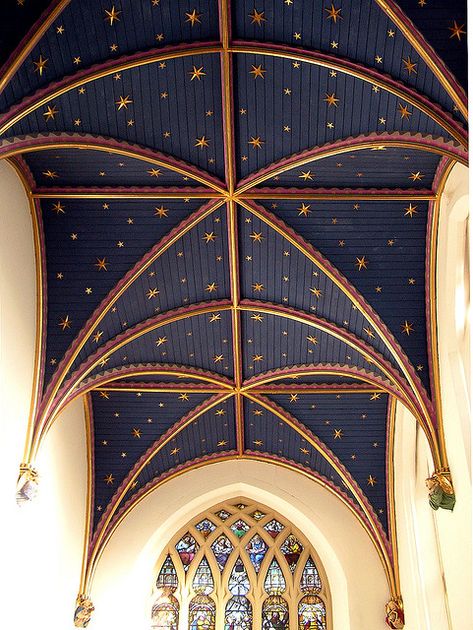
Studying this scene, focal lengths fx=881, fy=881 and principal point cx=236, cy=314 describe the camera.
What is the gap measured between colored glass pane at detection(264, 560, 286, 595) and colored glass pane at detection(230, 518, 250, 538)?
42.7 inches

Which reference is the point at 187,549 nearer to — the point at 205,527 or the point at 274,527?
the point at 205,527

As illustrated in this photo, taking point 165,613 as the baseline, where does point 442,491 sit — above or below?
above

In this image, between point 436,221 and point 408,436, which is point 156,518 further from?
point 436,221

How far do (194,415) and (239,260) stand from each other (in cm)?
470

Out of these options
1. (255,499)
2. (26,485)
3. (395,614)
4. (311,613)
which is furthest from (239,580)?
(26,485)

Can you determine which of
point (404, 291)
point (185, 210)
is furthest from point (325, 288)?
point (185, 210)

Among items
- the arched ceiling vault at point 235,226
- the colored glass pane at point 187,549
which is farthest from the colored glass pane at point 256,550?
the arched ceiling vault at point 235,226

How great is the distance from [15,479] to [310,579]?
8363 millimetres

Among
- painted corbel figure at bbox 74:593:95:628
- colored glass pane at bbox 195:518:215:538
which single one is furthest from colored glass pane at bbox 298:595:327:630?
painted corbel figure at bbox 74:593:95:628

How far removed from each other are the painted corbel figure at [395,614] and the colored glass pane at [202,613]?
4001 millimetres

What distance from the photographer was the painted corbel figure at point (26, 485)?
50.7 feet

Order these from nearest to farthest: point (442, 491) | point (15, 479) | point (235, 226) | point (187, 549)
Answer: point (15, 479), point (442, 491), point (235, 226), point (187, 549)

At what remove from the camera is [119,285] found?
17.4 metres

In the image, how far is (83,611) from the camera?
62.4ft
